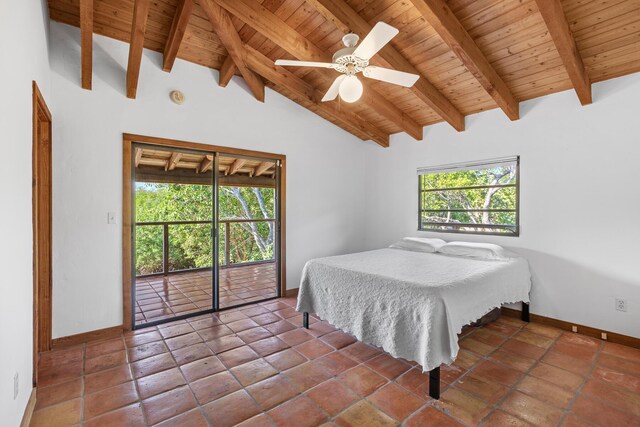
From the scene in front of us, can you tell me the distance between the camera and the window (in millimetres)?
3729

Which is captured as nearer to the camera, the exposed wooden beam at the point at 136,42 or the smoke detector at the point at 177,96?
the exposed wooden beam at the point at 136,42

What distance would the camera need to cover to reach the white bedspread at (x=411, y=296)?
2.11 metres

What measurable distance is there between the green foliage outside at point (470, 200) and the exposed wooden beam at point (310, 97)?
3.65 feet

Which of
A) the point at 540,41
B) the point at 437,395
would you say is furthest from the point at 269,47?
the point at 437,395

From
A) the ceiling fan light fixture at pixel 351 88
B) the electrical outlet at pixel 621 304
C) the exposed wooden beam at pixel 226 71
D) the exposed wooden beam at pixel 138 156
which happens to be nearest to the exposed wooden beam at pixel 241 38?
the exposed wooden beam at pixel 226 71

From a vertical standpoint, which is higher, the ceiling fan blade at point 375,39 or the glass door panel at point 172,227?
the ceiling fan blade at point 375,39

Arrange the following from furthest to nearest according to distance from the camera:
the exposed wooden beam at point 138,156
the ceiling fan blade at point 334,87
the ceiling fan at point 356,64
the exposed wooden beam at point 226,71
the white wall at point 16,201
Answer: the exposed wooden beam at point 226,71, the exposed wooden beam at point 138,156, the ceiling fan blade at point 334,87, the ceiling fan at point 356,64, the white wall at point 16,201

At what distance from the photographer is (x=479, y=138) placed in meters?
3.92

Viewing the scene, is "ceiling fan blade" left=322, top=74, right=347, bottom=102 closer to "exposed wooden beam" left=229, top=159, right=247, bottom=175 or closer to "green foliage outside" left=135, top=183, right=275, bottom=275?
"exposed wooden beam" left=229, top=159, right=247, bottom=175

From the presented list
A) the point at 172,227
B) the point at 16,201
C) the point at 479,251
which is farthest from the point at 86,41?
the point at 479,251

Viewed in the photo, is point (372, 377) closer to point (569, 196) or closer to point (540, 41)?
point (569, 196)

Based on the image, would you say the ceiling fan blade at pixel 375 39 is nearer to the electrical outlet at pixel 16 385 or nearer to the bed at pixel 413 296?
the bed at pixel 413 296

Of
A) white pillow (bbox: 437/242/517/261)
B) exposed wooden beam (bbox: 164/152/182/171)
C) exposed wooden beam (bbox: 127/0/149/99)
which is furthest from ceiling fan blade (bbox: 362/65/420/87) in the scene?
exposed wooden beam (bbox: 164/152/182/171)

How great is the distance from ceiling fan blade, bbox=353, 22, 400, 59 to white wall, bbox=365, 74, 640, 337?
240 centimetres
